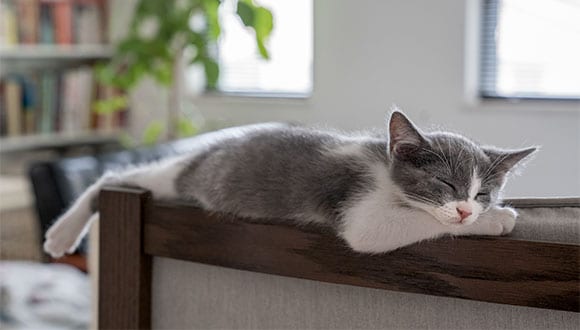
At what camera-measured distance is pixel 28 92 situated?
3.81m

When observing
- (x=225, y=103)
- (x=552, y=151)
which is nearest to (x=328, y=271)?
(x=552, y=151)

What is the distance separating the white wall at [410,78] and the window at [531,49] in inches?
4.1

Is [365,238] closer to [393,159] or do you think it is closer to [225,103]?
[393,159]

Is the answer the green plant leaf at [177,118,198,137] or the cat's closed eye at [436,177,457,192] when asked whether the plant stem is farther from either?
the cat's closed eye at [436,177,457,192]

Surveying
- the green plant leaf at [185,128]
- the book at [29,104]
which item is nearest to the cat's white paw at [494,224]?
the green plant leaf at [185,128]

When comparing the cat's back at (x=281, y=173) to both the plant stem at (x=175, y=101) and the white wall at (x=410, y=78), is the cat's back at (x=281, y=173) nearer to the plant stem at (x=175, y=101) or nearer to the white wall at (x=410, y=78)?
the white wall at (x=410, y=78)

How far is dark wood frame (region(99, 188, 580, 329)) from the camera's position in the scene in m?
0.87

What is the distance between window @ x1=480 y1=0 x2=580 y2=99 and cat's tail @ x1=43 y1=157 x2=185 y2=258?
7.11 feet

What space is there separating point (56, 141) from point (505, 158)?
3.26m

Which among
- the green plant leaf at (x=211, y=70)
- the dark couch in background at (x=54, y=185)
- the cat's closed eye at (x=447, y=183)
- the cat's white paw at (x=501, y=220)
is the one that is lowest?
the dark couch in background at (x=54, y=185)

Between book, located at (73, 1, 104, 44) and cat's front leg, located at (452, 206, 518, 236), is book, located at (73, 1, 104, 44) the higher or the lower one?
the higher one

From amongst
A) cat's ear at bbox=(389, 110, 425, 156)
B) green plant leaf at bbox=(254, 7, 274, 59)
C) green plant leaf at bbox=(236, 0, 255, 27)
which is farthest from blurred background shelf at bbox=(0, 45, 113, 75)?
cat's ear at bbox=(389, 110, 425, 156)

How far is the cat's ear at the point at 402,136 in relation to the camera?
977 millimetres

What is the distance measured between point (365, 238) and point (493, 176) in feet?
0.61
